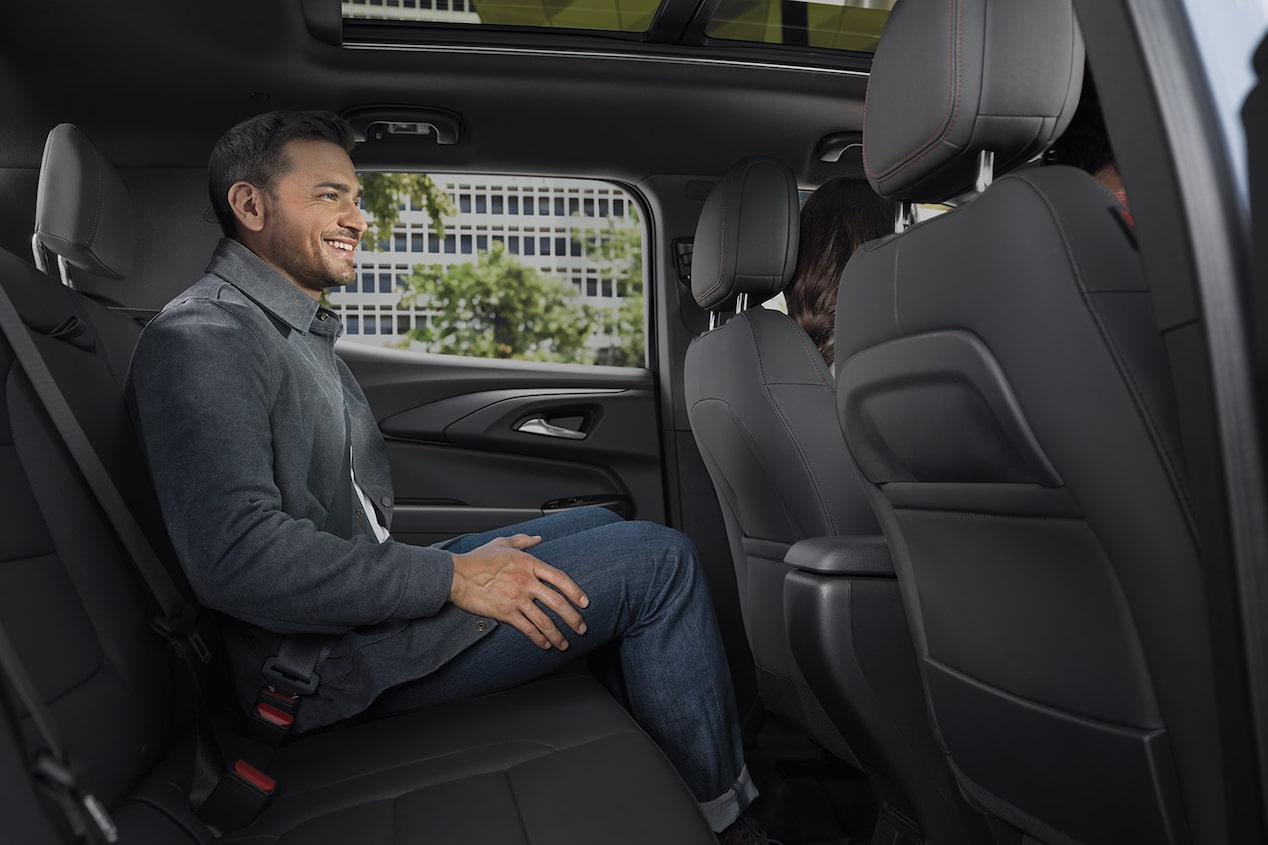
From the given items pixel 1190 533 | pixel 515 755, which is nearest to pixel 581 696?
pixel 515 755

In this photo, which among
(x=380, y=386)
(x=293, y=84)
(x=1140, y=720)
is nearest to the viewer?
(x=1140, y=720)

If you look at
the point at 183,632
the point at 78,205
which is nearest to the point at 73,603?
the point at 183,632

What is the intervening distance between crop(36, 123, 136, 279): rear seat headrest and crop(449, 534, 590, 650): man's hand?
0.77 metres

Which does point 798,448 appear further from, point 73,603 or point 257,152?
point 73,603

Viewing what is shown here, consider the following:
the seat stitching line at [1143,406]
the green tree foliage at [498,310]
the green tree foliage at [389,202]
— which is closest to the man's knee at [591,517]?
the seat stitching line at [1143,406]

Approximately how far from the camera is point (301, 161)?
181 cm

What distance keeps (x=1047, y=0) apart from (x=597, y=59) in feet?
4.48

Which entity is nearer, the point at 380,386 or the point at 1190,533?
the point at 1190,533

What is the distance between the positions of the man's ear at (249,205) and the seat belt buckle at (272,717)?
2.68 feet

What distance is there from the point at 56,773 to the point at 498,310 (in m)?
17.8

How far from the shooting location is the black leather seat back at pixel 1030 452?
937 mm

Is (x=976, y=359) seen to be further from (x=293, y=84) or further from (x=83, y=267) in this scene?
(x=293, y=84)

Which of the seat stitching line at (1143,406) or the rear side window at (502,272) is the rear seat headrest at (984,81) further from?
the rear side window at (502,272)

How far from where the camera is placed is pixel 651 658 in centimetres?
159
